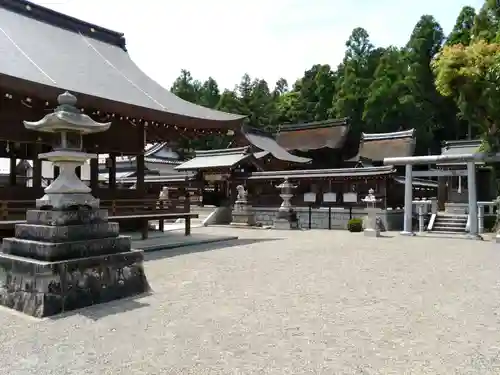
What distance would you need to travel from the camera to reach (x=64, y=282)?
5.61m

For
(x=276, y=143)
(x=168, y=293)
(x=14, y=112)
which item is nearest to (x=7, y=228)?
(x=14, y=112)

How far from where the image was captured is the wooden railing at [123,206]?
10141 mm

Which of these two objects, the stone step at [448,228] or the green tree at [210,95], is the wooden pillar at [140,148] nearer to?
the stone step at [448,228]

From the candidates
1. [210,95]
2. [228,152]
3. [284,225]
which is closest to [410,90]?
[228,152]

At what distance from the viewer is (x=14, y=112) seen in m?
11.4

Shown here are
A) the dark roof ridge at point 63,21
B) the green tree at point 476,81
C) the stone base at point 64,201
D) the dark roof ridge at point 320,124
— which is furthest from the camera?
the dark roof ridge at point 320,124

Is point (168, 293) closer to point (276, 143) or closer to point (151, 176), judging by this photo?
point (151, 176)

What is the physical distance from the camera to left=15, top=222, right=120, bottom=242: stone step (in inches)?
232

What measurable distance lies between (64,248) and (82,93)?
250 inches

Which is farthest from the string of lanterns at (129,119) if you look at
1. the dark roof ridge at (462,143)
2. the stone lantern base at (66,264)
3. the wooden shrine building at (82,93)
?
the dark roof ridge at (462,143)

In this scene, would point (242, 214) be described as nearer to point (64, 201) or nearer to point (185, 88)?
point (64, 201)

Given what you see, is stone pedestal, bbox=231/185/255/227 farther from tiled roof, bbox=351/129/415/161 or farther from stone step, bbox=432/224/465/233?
tiled roof, bbox=351/129/415/161

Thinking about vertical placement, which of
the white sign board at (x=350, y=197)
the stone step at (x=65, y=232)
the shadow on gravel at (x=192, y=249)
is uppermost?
the white sign board at (x=350, y=197)

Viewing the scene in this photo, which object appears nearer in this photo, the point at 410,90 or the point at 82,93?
the point at 82,93
